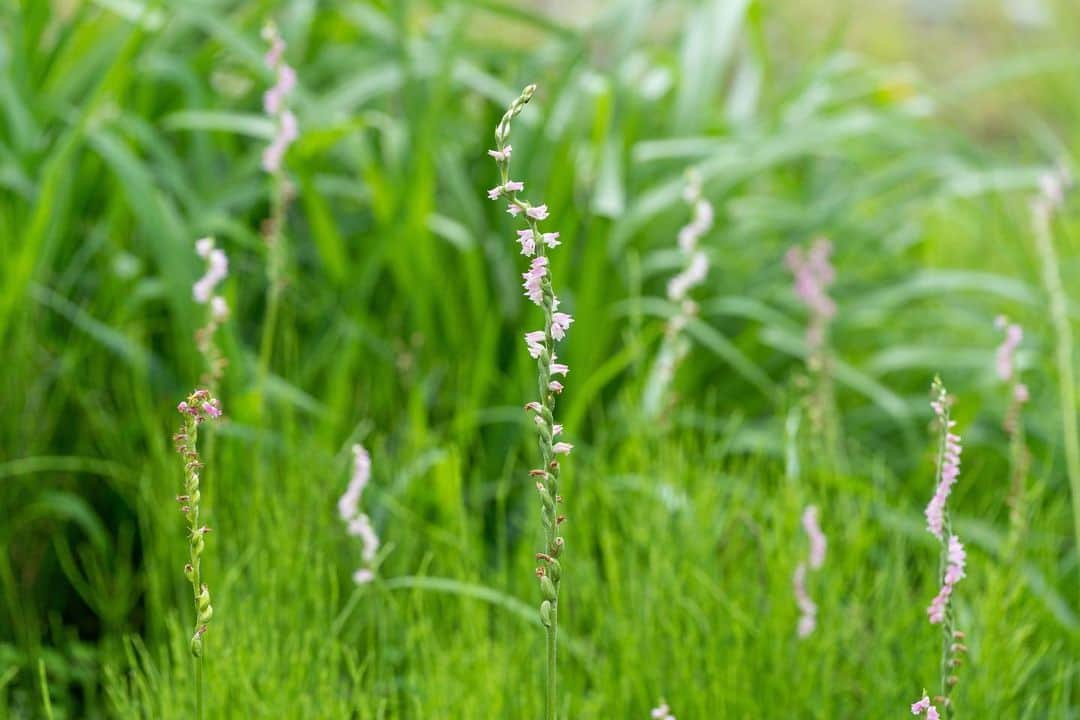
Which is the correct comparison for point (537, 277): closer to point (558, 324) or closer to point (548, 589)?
point (558, 324)

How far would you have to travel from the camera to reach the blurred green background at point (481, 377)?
1.96 meters

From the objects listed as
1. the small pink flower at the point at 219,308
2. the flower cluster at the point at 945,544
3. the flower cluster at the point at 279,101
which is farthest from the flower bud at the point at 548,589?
the flower cluster at the point at 279,101

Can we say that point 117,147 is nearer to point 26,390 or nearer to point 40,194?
point 40,194

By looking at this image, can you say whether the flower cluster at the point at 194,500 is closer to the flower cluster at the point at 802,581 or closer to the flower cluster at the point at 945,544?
the flower cluster at the point at 945,544

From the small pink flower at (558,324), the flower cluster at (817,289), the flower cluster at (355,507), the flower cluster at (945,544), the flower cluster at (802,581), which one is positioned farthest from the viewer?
the flower cluster at (817,289)

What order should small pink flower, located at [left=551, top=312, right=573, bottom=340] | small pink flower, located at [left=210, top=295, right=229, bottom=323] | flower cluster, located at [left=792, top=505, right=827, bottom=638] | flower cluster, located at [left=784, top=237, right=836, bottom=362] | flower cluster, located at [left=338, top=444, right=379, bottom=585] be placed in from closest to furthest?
small pink flower, located at [left=551, top=312, right=573, bottom=340] < flower cluster, located at [left=338, top=444, right=379, bottom=585] < flower cluster, located at [left=792, top=505, right=827, bottom=638] < small pink flower, located at [left=210, top=295, right=229, bottom=323] < flower cluster, located at [left=784, top=237, right=836, bottom=362]

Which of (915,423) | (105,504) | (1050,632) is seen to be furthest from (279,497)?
(915,423)

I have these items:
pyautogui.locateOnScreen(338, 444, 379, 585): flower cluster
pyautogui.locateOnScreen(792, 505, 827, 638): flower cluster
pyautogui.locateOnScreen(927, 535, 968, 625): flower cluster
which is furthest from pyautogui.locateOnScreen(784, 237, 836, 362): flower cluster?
pyautogui.locateOnScreen(927, 535, 968, 625): flower cluster

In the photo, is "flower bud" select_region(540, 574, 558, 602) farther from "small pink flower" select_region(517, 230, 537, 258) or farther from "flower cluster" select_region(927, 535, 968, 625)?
"flower cluster" select_region(927, 535, 968, 625)

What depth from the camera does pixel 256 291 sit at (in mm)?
3098

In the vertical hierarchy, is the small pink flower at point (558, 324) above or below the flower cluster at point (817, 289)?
below

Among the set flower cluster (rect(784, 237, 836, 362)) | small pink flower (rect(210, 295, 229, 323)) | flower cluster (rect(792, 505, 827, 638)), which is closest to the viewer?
flower cluster (rect(792, 505, 827, 638))

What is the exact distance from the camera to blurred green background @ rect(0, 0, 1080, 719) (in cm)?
196

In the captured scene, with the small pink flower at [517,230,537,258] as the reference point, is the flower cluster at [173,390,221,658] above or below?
below
